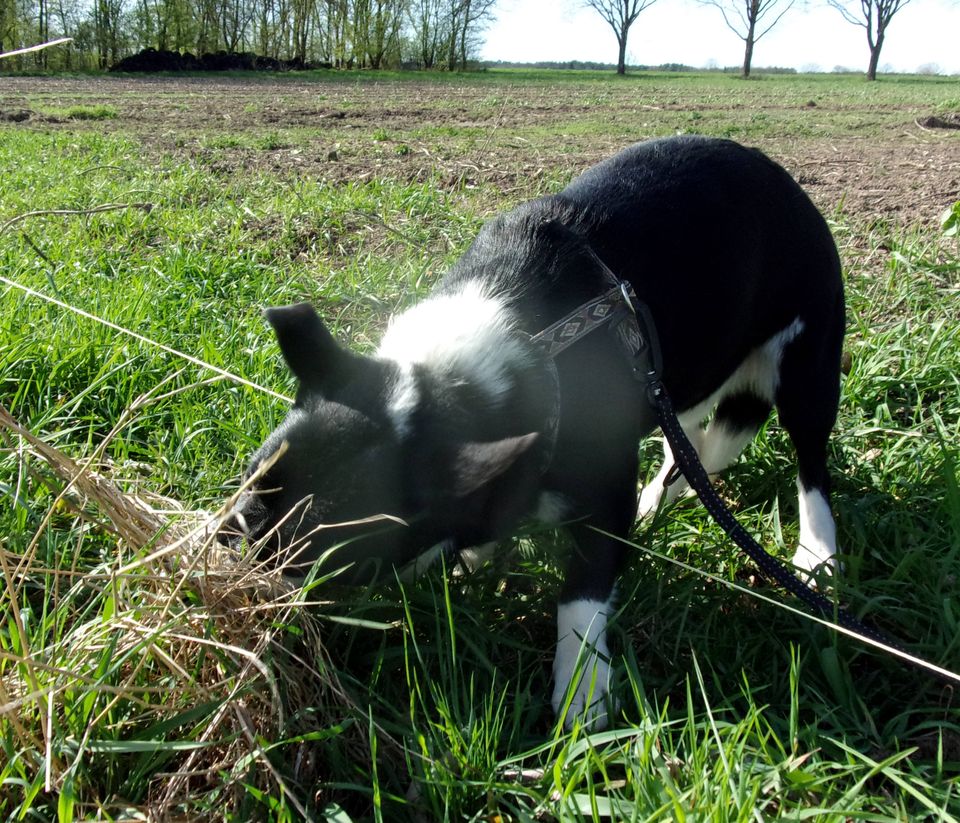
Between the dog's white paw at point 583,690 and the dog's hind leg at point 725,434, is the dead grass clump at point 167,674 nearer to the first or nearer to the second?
the dog's white paw at point 583,690

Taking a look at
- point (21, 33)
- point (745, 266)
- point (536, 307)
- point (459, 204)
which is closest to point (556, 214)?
point (536, 307)

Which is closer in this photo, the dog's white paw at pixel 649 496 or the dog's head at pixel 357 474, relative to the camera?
the dog's head at pixel 357 474

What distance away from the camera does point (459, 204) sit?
5.46m

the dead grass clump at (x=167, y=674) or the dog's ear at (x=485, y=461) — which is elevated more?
the dog's ear at (x=485, y=461)

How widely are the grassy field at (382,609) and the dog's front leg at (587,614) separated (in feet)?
0.21

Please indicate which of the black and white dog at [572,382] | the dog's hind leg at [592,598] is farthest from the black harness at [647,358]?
the dog's hind leg at [592,598]

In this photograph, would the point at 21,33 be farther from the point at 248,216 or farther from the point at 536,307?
the point at 536,307

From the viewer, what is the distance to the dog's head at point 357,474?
1823mm

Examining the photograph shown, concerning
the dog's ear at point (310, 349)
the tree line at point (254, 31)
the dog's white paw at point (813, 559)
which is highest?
the tree line at point (254, 31)

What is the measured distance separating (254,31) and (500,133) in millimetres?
32130

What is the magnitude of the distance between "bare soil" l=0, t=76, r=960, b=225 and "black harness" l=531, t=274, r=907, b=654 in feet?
11.5

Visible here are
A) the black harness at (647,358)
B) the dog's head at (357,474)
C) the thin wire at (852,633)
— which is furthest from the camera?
the black harness at (647,358)

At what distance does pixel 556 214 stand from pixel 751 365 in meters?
1.04

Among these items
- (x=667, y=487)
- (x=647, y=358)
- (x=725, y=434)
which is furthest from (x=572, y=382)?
(x=725, y=434)
